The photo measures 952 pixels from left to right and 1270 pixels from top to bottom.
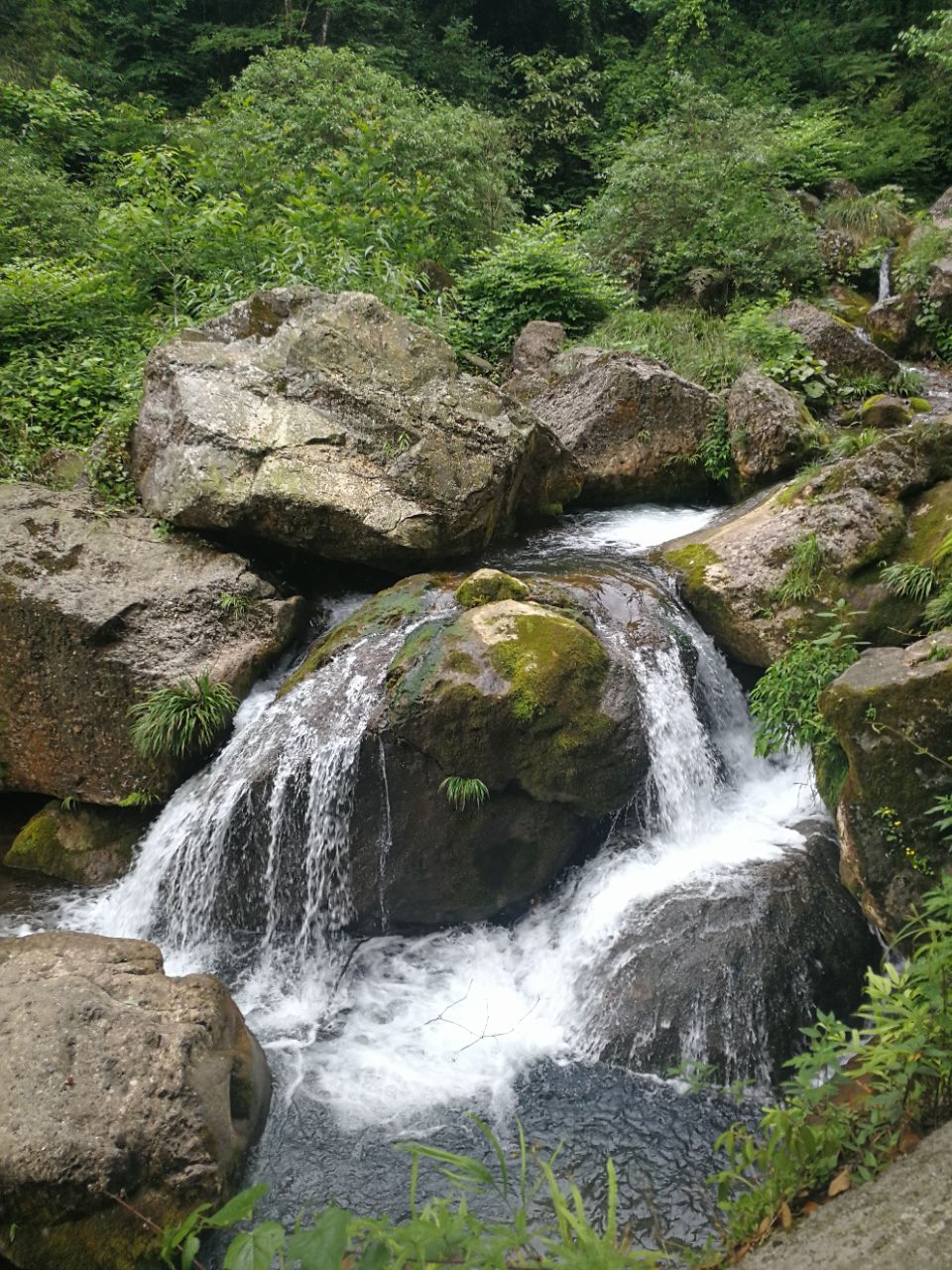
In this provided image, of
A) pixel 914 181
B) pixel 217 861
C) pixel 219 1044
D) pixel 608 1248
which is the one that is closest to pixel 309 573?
pixel 217 861

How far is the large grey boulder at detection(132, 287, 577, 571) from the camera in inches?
253

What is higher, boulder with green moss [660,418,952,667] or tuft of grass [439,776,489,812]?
boulder with green moss [660,418,952,667]

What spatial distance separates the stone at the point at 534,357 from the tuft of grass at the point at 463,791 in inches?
229

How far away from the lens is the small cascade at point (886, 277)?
13.1 metres

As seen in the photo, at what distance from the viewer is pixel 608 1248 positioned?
2047 mm

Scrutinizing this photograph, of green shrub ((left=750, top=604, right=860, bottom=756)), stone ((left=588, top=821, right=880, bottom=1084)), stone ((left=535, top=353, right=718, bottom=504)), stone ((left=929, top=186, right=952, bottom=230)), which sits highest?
stone ((left=929, top=186, right=952, bottom=230))

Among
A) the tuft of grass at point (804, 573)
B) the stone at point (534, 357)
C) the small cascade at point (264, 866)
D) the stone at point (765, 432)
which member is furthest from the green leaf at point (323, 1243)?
the stone at point (534, 357)

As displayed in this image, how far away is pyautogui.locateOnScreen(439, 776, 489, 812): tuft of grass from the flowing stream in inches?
20.7

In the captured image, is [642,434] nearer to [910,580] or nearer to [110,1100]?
[910,580]

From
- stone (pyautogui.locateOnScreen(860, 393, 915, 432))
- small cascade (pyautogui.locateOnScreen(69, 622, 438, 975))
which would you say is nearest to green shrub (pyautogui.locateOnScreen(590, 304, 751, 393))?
stone (pyautogui.locateOnScreen(860, 393, 915, 432))

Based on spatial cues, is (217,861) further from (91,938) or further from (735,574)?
(735,574)

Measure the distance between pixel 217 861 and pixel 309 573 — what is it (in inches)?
108

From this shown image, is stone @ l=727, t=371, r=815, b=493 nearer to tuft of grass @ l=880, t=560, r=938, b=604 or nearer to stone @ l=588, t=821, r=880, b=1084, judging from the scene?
tuft of grass @ l=880, t=560, r=938, b=604

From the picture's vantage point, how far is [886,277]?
1330 centimetres
